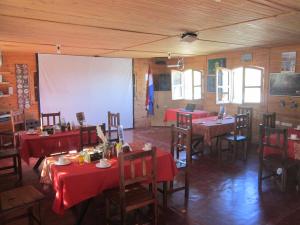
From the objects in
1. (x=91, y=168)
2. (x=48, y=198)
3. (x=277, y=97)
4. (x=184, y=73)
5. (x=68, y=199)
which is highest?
(x=184, y=73)

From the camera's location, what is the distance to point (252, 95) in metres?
6.64

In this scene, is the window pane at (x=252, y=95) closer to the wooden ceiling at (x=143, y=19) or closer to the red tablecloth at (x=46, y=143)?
the wooden ceiling at (x=143, y=19)

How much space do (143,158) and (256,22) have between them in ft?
7.47

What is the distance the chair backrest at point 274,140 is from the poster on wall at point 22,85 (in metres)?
5.64

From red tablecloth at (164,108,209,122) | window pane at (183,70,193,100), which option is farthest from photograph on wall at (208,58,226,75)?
red tablecloth at (164,108,209,122)

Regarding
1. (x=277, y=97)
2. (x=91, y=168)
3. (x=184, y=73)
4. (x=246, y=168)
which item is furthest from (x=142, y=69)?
(x=91, y=168)

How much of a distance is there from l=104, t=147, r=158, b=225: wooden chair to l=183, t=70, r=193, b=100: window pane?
590cm

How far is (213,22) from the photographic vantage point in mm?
3289

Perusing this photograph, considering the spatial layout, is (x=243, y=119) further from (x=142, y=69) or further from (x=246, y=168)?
(x=142, y=69)

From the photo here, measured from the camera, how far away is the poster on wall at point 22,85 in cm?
653

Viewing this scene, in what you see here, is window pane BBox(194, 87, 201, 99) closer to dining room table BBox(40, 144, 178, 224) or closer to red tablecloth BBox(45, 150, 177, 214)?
dining room table BBox(40, 144, 178, 224)

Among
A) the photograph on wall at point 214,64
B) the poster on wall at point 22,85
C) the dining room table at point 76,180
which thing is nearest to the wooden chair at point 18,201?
the dining room table at point 76,180

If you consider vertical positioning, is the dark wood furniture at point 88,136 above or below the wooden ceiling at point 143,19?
below

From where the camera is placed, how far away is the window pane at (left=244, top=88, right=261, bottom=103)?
6508 millimetres
